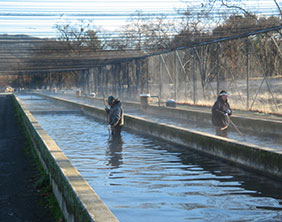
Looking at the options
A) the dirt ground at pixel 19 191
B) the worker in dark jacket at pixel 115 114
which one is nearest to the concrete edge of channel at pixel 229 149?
the worker in dark jacket at pixel 115 114

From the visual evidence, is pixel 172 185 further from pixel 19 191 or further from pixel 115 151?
pixel 115 151

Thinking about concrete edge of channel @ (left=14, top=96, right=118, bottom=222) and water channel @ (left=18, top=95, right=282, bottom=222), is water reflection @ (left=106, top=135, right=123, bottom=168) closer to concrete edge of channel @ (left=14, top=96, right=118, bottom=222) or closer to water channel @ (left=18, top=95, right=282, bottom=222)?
water channel @ (left=18, top=95, right=282, bottom=222)

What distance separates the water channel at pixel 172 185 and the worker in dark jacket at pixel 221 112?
147 cm

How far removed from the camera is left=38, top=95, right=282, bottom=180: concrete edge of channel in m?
11.9

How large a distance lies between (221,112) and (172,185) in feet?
21.4

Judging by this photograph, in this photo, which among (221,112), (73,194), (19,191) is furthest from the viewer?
(221,112)

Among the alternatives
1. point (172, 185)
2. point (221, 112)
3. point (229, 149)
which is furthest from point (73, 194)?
point (221, 112)

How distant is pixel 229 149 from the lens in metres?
14.0

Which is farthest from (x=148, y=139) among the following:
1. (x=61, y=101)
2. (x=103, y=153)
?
(x=61, y=101)

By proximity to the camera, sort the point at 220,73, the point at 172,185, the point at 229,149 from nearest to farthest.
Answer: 1. the point at 172,185
2. the point at 229,149
3. the point at 220,73

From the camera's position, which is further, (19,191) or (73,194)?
(19,191)

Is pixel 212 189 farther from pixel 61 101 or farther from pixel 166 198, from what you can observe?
pixel 61 101

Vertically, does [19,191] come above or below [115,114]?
below

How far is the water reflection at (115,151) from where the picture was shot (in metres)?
14.6
